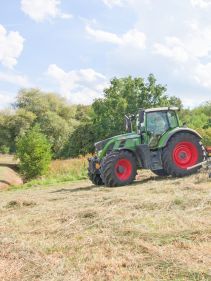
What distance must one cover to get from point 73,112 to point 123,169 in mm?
45018

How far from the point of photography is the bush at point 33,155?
29922 millimetres

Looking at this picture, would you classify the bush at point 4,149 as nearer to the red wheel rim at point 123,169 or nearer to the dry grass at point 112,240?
the red wheel rim at point 123,169

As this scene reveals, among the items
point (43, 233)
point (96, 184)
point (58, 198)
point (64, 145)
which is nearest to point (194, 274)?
point (43, 233)

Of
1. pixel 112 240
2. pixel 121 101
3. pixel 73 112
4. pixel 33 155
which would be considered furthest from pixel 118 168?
pixel 73 112

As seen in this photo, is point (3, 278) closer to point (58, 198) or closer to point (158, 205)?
point (158, 205)

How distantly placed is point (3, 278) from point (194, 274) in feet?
6.45

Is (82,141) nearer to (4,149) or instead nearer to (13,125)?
(13,125)

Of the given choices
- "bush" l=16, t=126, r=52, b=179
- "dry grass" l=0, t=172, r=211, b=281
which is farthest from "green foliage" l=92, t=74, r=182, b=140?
"dry grass" l=0, t=172, r=211, b=281

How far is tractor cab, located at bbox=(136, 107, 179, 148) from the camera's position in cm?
1322

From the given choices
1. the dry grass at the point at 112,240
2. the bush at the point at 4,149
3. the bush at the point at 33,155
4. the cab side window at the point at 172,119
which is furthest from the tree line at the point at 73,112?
the dry grass at the point at 112,240

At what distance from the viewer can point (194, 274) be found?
4.25 metres

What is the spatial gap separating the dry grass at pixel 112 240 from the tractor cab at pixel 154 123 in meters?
4.59

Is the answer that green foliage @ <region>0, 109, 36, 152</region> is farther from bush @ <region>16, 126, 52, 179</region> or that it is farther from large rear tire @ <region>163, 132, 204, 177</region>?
large rear tire @ <region>163, 132, 204, 177</region>

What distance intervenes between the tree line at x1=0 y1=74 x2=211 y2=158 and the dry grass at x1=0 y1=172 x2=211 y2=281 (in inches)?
930
